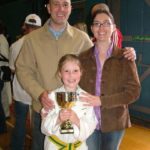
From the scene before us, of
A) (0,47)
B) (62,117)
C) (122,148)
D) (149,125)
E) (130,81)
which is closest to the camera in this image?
(62,117)

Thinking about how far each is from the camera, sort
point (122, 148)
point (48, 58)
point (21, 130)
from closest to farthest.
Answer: point (48, 58) → point (21, 130) → point (122, 148)

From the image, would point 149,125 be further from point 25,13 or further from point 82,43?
point 25,13

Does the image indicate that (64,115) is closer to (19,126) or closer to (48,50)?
(48,50)

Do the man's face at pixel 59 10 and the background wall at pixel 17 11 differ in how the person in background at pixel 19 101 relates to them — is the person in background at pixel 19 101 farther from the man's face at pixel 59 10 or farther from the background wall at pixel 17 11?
the background wall at pixel 17 11

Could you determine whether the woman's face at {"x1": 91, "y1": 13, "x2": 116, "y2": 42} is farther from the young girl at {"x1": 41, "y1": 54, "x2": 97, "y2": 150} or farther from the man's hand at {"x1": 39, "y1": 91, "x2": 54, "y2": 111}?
the man's hand at {"x1": 39, "y1": 91, "x2": 54, "y2": 111}

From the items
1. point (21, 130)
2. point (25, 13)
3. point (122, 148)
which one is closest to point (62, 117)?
point (21, 130)

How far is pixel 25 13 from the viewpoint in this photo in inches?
340

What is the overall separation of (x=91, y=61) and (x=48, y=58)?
338 millimetres

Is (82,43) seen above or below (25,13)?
below

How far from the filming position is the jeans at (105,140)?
2010mm

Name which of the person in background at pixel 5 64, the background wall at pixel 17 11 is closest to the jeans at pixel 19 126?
the person in background at pixel 5 64

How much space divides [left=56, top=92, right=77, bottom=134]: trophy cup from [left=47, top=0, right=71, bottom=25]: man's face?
64 cm

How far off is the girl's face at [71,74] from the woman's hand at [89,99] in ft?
0.34

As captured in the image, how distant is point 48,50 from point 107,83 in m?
0.51
